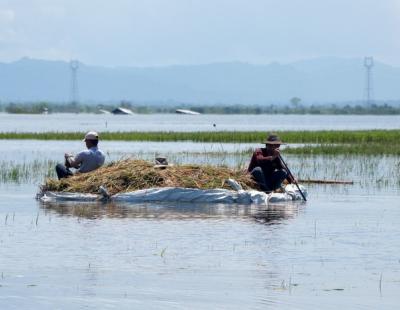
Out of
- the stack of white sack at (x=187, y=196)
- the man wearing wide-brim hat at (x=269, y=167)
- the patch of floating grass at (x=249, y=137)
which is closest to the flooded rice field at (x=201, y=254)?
the stack of white sack at (x=187, y=196)

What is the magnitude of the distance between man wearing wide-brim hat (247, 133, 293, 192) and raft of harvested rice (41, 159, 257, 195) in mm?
187

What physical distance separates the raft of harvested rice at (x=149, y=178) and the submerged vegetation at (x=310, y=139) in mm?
17282

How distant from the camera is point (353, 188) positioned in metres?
26.6

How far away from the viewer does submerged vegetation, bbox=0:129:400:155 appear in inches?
1596

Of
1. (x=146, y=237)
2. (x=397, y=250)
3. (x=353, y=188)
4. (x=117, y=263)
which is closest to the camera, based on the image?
(x=117, y=263)

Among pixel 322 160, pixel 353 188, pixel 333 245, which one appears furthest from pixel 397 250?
pixel 322 160

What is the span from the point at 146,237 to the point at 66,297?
4.71 metres

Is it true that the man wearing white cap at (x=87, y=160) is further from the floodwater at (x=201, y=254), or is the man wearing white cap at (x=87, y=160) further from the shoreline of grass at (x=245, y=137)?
the shoreline of grass at (x=245, y=137)

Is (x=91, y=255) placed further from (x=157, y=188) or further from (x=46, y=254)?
(x=157, y=188)

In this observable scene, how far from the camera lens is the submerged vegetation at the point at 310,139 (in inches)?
1596

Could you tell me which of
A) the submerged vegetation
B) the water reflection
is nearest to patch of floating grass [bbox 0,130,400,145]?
the submerged vegetation

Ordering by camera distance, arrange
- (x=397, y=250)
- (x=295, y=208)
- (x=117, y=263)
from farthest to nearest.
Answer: (x=295, y=208) < (x=397, y=250) < (x=117, y=263)

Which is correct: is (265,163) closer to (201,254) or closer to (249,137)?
(201,254)

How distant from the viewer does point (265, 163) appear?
73.0 ft
